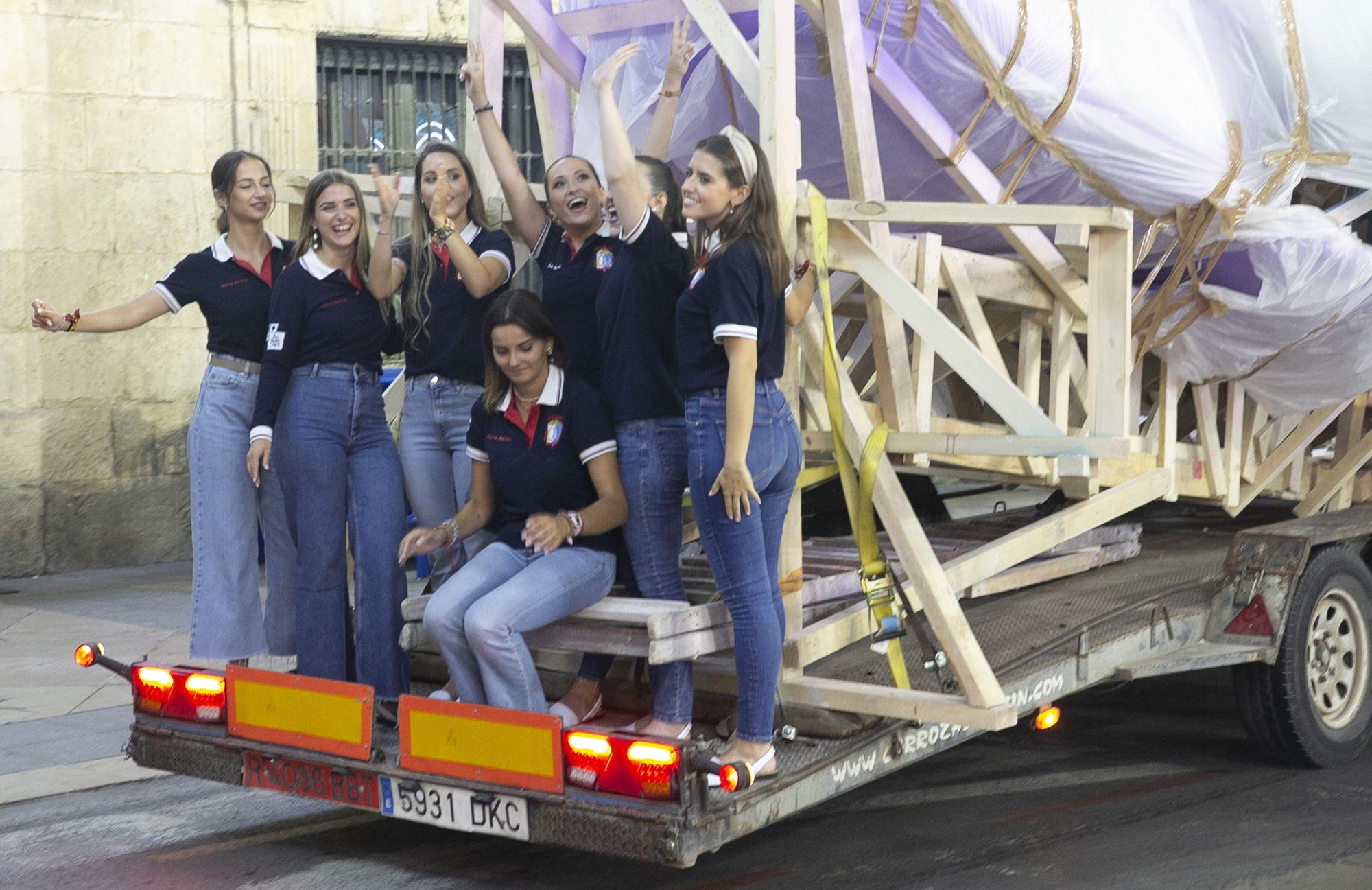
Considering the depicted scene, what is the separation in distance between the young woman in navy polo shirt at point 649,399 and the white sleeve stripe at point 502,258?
0.56 meters

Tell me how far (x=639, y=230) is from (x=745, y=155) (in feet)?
1.36

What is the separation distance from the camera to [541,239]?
5.19 meters

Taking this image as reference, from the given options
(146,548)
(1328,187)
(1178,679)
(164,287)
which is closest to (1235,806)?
(1178,679)

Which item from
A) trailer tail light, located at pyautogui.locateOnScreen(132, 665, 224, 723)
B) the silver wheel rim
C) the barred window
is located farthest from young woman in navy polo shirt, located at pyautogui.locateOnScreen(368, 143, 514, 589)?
the barred window

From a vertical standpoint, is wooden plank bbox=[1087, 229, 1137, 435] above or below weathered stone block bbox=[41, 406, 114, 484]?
above

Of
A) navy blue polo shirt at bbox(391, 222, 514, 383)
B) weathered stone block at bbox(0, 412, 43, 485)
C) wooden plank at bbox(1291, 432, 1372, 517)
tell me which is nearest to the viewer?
navy blue polo shirt at bbox(391, 222, 514, 383)

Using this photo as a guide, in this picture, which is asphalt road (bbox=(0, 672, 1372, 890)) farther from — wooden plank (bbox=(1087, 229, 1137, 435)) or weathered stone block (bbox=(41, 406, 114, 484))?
weathered stone block (bbox=(41, 406, 114, 484))

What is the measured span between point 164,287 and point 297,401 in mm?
612

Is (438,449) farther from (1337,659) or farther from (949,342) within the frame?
(1337,659)

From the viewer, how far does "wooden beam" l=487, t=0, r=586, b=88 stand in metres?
6.01

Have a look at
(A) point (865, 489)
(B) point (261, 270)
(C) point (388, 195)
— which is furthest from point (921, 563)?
(B) point (261, 270)

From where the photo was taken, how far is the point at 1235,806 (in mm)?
5438

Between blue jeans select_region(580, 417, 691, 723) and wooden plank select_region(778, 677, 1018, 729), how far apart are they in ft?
1.59

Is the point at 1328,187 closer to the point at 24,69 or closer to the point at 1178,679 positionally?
the point at 1178,679
